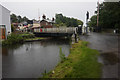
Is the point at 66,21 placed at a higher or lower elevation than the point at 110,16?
higher

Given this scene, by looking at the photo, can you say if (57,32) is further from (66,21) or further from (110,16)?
(66,21)

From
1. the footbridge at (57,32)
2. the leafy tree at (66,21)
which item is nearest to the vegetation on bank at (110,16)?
the footbridge at (57,32)

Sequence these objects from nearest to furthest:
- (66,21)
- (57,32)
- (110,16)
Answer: (110,16), (57,32), (66,21)

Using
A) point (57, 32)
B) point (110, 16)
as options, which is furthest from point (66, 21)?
point (110, 16)

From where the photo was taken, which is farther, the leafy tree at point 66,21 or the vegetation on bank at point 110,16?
the leafy tree at point 66,21

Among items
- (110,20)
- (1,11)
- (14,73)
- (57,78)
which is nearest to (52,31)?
(1,11)

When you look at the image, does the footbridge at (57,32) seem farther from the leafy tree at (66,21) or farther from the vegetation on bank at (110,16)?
the leafy tree at (66,21)

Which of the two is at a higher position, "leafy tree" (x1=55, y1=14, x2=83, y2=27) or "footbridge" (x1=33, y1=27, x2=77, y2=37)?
"leafy tree" (x1=55, y1=14, x2=83, y2=27)

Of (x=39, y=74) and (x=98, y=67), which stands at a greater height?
(x=98, y=67)

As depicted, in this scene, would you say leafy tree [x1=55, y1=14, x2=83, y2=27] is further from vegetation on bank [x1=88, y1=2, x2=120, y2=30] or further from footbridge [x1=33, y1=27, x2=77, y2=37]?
vegetation on bank [x1=88, y1=2, x2=120, y2=30]

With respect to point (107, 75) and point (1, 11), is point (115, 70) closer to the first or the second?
point (107, 75)

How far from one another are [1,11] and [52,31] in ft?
37.8

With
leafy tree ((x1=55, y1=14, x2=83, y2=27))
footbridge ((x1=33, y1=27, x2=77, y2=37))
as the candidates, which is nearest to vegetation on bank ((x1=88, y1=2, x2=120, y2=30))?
footbridge ((x1=33, y1=27, x2=77, y2=37))

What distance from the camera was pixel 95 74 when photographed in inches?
147
